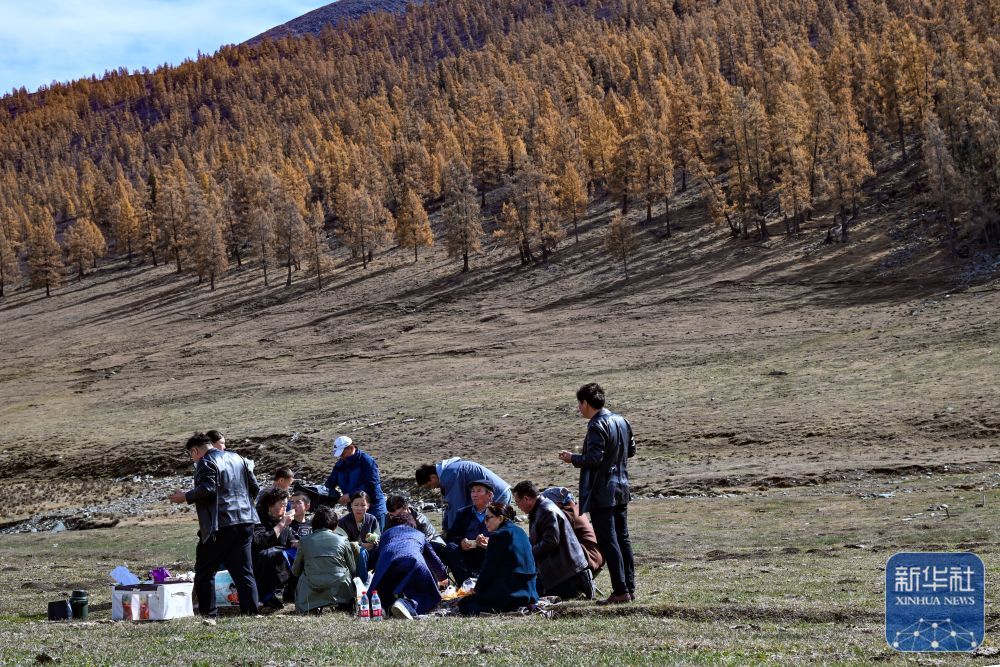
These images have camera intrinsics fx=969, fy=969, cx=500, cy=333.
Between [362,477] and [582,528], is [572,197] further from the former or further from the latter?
[582,528]

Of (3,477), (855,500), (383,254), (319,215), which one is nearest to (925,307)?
(855,500)

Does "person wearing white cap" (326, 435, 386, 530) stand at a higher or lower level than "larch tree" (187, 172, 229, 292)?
lower

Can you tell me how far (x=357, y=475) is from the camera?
1681 cm

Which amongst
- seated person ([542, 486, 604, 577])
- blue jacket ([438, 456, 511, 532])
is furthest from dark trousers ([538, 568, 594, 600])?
blue jacket ([438, 456, 511, 532])

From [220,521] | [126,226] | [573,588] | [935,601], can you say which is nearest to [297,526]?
[220,521]

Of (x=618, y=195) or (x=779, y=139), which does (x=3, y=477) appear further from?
(x=618, y=195)

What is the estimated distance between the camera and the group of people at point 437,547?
11.9 meters

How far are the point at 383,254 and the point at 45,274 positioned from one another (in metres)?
48.7

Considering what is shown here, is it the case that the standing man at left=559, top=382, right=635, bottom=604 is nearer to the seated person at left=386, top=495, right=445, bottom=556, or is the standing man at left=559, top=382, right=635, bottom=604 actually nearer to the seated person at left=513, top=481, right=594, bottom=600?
the seated person at left=513, top=481, right=594, bottom=600

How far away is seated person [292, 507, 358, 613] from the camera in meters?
13.0

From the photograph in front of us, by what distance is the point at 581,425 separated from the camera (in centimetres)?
4238

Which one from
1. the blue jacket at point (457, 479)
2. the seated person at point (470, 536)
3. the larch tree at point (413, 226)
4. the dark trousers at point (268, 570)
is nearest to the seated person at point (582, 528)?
the seated person at point (470, 536)

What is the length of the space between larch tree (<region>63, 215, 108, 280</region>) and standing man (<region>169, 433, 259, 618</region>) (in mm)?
135879

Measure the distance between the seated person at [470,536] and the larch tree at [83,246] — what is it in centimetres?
13497
